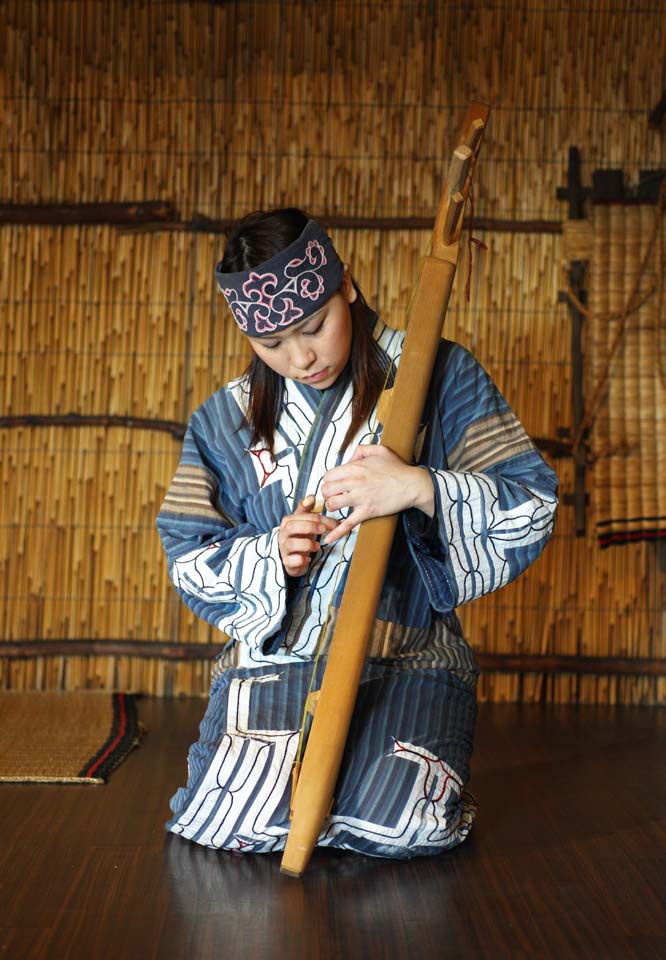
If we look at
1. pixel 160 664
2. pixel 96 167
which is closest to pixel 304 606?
pixel 160 664

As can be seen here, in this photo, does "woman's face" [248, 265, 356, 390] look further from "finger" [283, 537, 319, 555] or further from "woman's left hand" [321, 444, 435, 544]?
"finger" [283, 537, 319, 555]

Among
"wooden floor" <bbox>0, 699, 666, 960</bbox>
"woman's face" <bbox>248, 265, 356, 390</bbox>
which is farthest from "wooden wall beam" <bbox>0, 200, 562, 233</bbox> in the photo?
"wooden floor" <bbox>0, 699, 666, 960</bbox>

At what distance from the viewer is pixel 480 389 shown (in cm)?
200

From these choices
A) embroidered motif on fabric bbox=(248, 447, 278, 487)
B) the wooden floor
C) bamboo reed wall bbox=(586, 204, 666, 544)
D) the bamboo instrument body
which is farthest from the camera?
bamboo reed wall bbox=(586, 204, 666, 544)

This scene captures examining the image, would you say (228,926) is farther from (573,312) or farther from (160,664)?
(573,312)

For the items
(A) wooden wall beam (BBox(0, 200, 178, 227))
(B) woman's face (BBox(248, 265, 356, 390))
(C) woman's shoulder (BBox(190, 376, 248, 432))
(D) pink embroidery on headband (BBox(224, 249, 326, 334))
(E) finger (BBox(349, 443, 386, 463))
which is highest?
(A) wooden wall beam (BBox(0, 200, 178, 227))

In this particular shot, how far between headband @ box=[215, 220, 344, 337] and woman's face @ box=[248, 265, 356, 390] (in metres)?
0.02

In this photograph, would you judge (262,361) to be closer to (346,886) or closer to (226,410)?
(226,410)

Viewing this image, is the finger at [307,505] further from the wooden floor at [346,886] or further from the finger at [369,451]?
the wooden floor at [346,886]

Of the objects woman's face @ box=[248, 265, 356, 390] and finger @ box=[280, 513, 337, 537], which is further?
woman's face @ box=[248, 265, 356, 390]

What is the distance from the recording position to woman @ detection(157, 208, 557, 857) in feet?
5.94

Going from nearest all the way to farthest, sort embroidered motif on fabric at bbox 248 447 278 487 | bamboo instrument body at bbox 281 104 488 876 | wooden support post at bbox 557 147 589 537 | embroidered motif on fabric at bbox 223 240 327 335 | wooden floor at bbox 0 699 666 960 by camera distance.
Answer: wooden floor at bbox 0 699 666 960 < bamboo instrument body at bbox 281 104 488 876 < embroidered motif on fabric at bbox 223 240 327 335 < embroidered motif on fabric at bbox 248 447 278 487 < wooden support post at bbox 557 147 589 537

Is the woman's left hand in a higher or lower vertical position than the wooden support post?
lower

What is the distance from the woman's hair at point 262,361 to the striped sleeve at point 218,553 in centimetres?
12
